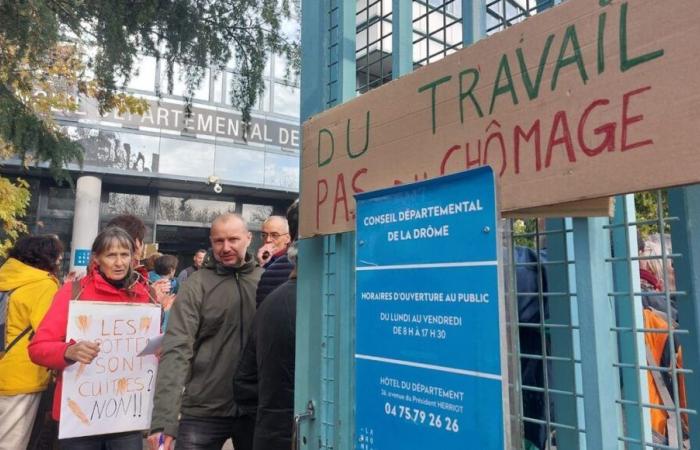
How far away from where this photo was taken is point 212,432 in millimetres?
2887

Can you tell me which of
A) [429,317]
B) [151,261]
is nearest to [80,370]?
[429,317]

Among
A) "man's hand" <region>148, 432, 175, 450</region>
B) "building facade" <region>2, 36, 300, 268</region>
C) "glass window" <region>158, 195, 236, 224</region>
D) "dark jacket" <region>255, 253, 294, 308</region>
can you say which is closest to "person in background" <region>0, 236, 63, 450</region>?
"man's hand" <region>148, 432, 175, 450</region>

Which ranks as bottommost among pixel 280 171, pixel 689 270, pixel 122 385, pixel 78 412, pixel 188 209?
pixel 78 412

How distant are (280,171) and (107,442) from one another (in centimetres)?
1109

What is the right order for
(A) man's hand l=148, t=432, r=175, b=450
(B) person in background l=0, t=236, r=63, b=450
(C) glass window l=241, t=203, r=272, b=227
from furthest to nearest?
(C) glass window l=241, t=203, r=272, b=227
(B) person in background l=0, t=236, r=63, b=450
(A) man's hand l=148, t=432, r=175, b=450

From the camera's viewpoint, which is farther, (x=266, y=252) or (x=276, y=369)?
(x=266, y=252)

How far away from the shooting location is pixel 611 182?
1.05m

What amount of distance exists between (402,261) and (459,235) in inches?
7.9

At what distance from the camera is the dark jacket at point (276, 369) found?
240cm

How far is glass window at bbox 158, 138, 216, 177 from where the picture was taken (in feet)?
40.8

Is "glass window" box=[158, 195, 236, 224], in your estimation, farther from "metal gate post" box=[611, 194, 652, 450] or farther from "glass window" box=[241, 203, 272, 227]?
"metal gate post" box=[611, 194, 652, 450]

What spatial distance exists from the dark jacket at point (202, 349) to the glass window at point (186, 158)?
398 inches

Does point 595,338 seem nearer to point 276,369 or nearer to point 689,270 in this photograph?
point 689,270

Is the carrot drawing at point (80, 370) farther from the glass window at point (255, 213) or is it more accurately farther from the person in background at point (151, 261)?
the glass window at point (255, 213)
